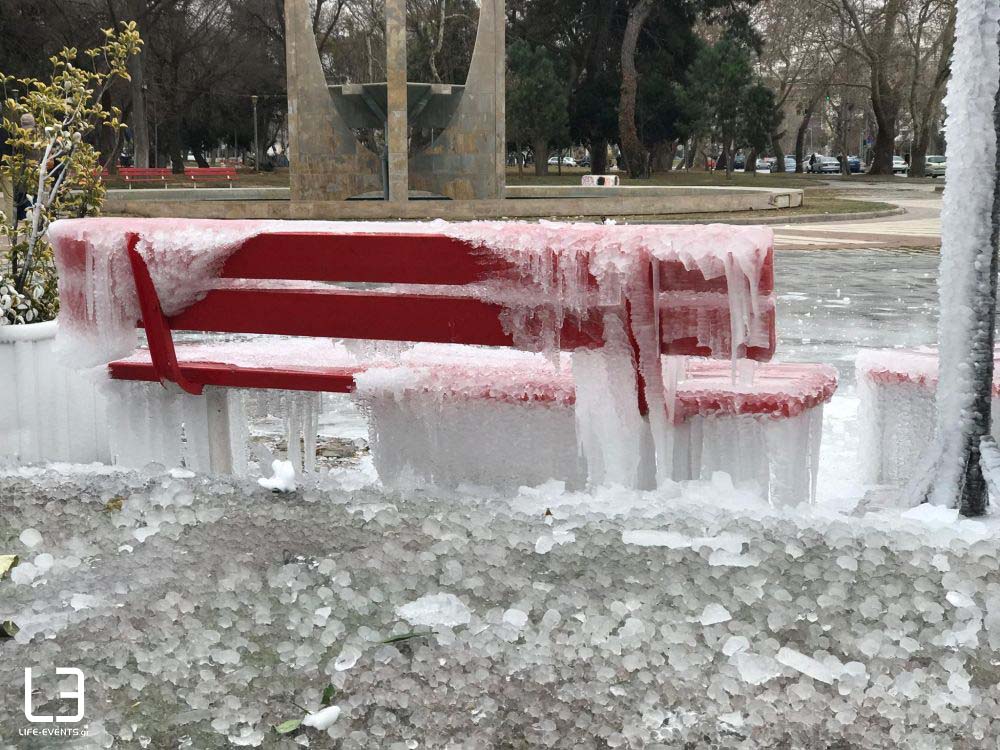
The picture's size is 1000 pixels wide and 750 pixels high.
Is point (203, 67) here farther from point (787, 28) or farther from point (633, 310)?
point (633, 310)

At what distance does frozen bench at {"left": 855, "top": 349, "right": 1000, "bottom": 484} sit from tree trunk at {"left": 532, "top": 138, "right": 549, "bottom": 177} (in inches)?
1702

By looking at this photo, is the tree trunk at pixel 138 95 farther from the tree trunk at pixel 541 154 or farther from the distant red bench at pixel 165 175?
the tree trunk at pixel 541 154

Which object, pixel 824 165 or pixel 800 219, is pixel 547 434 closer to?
pixel 800 219

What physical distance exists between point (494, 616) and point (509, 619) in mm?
42

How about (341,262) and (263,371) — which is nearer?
(341,262)

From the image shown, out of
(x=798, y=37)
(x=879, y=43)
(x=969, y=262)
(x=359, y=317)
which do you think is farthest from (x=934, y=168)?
(x=359, y=317)

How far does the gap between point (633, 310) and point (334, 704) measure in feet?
4.76

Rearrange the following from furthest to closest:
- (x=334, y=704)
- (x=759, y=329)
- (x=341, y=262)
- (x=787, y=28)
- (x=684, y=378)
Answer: (x=787, y=28), (x=684, y=378), (x=341, y=262), (x=759, y=329), (x=334, y=704)

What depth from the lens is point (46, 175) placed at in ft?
15.4

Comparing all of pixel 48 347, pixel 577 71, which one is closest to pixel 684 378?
pixel 48 347

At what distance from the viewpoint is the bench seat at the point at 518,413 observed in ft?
12.6

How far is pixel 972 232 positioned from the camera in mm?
3783

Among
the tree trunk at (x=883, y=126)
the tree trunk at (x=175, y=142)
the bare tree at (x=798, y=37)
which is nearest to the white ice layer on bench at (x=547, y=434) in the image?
the bare tree at (x=798, y=37)

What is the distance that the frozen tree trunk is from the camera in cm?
375
